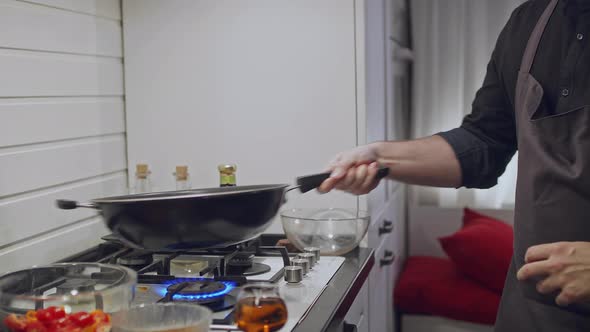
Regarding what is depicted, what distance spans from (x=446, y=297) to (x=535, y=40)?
53.5 inches

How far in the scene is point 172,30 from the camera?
1.79 m

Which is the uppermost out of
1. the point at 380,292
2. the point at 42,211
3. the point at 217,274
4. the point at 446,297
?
the point at 42,211

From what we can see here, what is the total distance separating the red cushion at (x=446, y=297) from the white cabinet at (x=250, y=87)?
0.79m

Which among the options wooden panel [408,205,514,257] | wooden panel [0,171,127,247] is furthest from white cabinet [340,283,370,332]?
wooden panel [408,205,514,257]

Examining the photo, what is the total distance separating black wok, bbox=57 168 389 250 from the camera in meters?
1.05

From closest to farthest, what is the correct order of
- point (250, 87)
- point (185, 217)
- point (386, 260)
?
1. point (185, 217)
2. point (250, 87)
3. point (386, 260)

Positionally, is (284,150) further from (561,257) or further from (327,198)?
(561,257)

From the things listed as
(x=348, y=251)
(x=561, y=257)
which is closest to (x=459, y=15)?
(x=348, y=251)

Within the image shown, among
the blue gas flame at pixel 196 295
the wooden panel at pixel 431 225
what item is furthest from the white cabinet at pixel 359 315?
the wooden panel at pixel 431 225

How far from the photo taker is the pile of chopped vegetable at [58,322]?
0.89m

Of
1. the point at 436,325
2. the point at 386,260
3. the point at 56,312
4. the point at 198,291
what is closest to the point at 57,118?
the point at 198,291

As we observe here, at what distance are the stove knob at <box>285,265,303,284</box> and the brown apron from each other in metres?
0.42

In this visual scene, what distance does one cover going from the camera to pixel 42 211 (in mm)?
1488

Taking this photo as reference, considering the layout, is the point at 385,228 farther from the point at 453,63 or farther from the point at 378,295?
the point at 453,63
